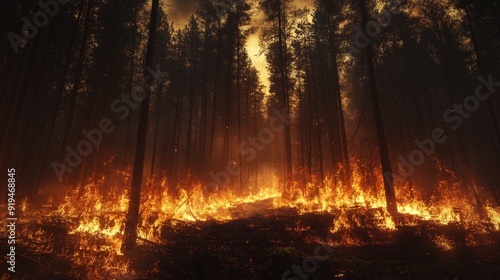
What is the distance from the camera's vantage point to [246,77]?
33.2m

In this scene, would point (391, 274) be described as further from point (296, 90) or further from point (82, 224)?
point (296, 90)

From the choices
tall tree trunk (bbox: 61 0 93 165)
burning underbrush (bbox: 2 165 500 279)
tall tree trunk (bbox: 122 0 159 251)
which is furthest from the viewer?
tall tree trunk (bbox: 61 0 93 165)

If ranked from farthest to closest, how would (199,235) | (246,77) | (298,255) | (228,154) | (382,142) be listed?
(246,77) < (228,154) < (382,142) < (199,235) < (298,255)

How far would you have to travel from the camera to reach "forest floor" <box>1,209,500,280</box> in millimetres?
5570

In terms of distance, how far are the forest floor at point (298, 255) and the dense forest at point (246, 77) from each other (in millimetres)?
2609

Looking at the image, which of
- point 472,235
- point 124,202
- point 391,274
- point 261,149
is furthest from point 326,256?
point 261,149

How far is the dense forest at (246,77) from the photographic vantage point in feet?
43.4

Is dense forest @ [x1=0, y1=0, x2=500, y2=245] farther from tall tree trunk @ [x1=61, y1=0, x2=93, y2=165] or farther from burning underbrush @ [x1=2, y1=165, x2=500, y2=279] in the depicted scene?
burning underbrush @ [x1=2, y1=165, x2=500, y2=279]

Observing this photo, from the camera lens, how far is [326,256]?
271 inches

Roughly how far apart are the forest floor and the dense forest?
261 cm

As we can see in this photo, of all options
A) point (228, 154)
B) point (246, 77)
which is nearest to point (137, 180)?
point (228, 154)

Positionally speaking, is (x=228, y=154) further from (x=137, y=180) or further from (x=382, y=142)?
(x=137, y=180)

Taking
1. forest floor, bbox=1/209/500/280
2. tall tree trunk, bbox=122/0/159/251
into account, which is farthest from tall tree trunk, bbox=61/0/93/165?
forest floor, bbox=1/209/500/280

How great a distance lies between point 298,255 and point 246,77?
2888cm
